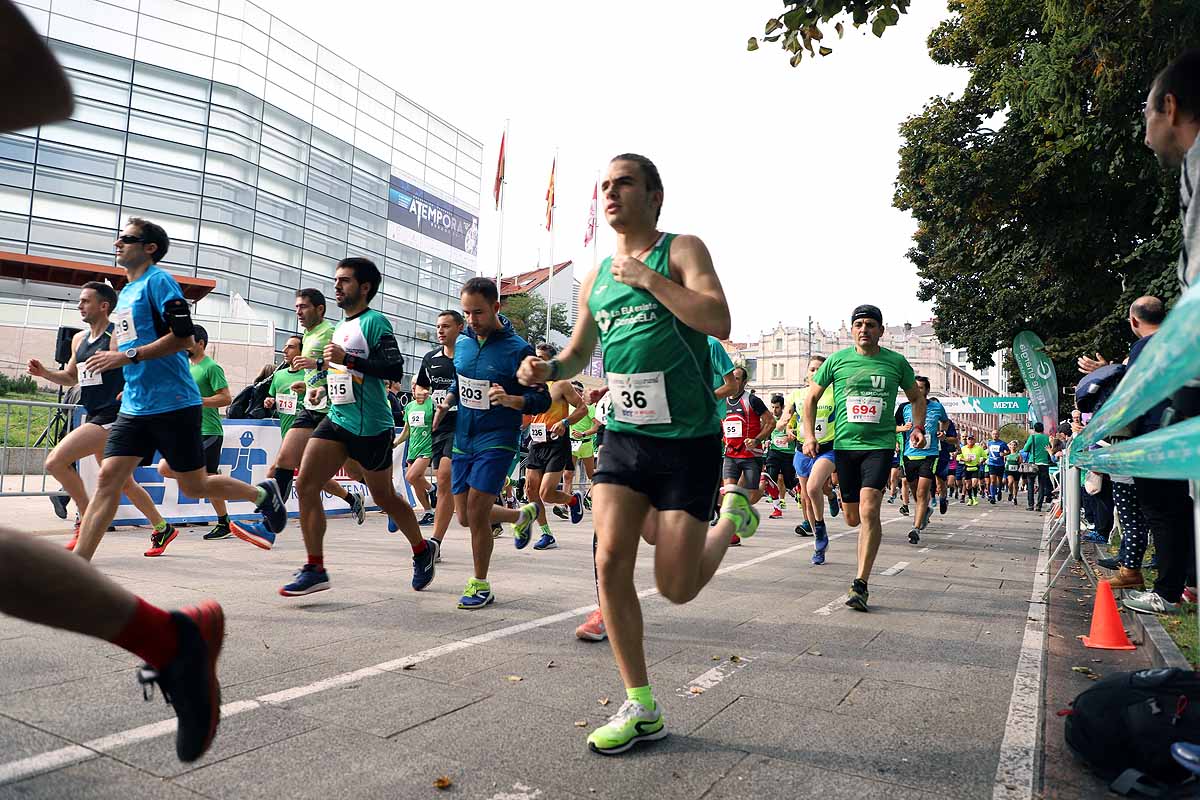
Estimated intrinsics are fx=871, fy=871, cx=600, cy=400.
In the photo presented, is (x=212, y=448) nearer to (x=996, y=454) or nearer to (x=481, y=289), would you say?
(x=481, y=289)

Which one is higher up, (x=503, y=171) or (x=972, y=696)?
(x=503, y=171)

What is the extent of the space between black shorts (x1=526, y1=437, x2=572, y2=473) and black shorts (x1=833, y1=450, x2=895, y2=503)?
427 centimetres

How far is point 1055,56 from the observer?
12.9 metres

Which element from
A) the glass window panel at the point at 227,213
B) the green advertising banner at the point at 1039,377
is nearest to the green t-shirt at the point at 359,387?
the green advertising banner at the point at 1039,377

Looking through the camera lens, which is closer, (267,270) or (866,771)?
(866,771)

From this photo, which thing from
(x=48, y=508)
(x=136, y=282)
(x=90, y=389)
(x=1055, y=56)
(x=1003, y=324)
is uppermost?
(x=1055, y=56)

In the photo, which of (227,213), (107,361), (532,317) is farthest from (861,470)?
(532,317)

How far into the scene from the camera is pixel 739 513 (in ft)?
Result: 12.6

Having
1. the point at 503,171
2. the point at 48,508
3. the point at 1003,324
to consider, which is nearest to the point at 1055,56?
the point at 1003,324

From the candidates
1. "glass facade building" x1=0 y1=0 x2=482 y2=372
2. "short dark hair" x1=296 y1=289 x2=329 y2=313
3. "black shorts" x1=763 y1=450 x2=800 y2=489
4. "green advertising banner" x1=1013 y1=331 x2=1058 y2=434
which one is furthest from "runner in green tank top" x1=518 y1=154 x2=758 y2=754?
"glass facade building" x1=0 y1=0 x2=482 y2=372

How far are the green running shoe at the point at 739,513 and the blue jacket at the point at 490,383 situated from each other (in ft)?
6.57

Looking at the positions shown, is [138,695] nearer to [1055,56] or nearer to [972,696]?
[972,696]

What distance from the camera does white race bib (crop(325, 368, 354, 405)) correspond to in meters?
5.56

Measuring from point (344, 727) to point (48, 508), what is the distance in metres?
10.7
